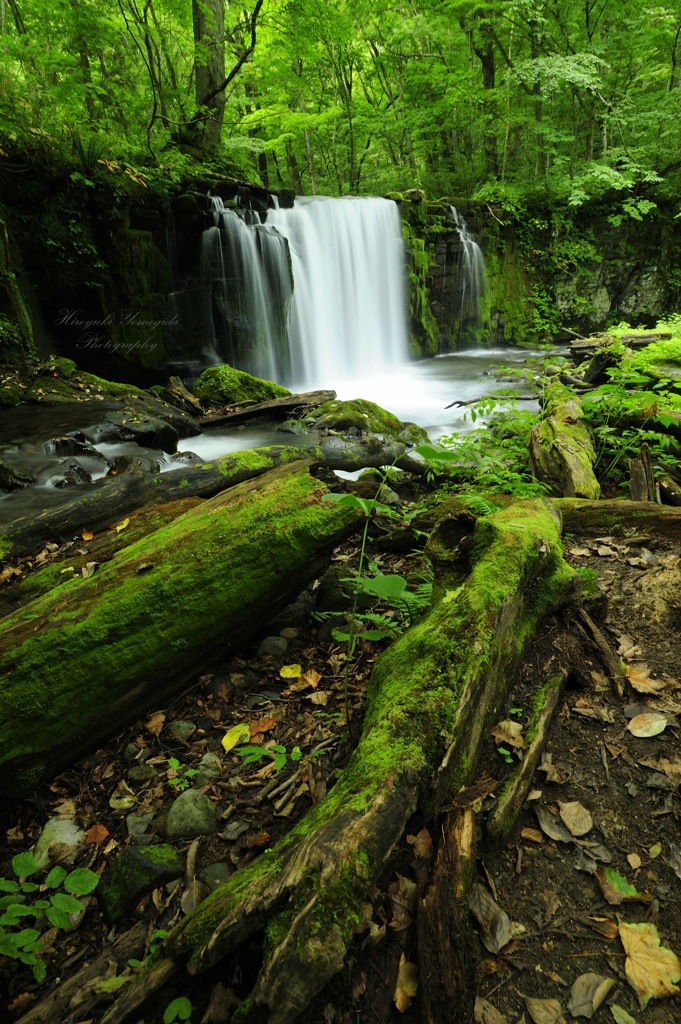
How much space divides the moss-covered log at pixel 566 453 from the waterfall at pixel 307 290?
8628 mm

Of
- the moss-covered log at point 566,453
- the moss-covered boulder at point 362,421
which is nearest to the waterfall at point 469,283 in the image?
the moss-covered boulder at point 362,421

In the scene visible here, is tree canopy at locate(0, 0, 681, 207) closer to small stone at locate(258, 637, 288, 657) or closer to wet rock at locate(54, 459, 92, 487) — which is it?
wet rock at locate(54, 459, 92, 487)

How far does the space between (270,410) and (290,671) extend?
6211 mm

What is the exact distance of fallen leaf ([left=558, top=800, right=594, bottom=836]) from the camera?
1.63 meters

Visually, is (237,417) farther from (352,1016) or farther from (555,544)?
(352,1016)

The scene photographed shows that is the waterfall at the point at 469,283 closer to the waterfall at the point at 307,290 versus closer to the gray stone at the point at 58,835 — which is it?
the waterfall at the point at 307,290

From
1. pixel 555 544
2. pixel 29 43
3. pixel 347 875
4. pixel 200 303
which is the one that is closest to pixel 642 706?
pixel 555 544

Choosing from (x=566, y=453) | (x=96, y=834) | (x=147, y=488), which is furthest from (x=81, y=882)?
(x=566, y=453)

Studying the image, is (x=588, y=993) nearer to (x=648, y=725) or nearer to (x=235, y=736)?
(x=648, y=725)

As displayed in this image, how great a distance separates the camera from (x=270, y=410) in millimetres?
8281

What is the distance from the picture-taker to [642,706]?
6.69 feet

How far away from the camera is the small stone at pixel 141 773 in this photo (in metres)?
2.21

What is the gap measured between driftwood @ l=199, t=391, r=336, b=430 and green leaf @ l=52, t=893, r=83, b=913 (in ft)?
23.0

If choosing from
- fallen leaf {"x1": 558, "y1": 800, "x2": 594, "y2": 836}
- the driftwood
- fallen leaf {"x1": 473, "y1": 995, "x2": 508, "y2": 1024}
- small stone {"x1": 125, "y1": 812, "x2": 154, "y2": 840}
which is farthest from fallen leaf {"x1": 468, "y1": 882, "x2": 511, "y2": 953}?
the driftwood
